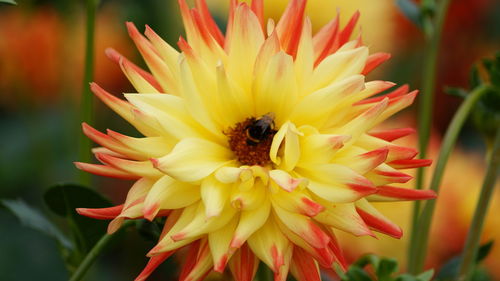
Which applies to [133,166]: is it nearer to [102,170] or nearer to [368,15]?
[102,170]

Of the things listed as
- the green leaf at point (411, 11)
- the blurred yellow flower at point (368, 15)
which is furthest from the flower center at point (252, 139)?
the blurred yellow flower at point (368, 15)

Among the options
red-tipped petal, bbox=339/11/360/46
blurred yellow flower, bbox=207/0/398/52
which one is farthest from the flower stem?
blurred yellow flower, bbox=207/0/398/52

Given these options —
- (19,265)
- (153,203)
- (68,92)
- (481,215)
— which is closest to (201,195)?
(153,203)

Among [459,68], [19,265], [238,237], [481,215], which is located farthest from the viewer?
[459,68]

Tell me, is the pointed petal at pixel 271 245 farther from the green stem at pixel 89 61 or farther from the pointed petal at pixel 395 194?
the green stem at pixel 89 61

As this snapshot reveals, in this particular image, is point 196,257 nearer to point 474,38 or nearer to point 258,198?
point 258,198

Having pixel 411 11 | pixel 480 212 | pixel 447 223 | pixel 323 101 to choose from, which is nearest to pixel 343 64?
pixel 323 101
